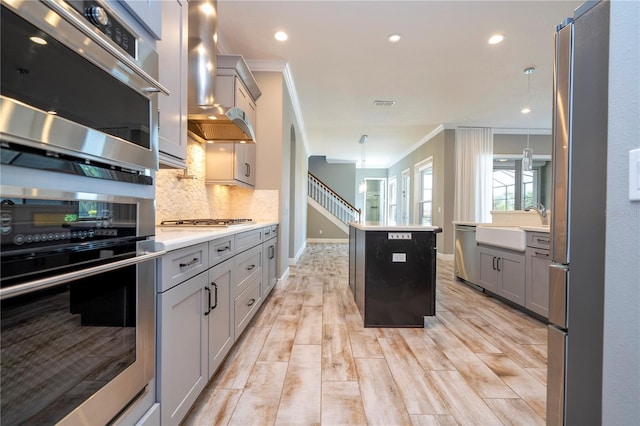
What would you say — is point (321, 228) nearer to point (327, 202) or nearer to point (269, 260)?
point (327, 202)

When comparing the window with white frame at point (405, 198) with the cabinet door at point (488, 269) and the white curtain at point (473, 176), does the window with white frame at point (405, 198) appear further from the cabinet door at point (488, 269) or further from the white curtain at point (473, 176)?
the cabinet door at point (488, 269)

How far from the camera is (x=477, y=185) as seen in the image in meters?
6.31

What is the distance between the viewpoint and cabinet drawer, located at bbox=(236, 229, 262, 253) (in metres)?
2.10

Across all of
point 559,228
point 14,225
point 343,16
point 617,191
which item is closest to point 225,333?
point 14,225

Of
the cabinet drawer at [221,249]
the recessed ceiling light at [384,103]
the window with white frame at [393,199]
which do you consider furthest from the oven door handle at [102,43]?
the window with white frame at [393,199]

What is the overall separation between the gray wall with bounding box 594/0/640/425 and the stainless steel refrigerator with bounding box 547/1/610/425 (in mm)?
72

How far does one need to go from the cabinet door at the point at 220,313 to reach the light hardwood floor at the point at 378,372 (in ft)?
0.62

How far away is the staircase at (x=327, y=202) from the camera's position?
9664mm

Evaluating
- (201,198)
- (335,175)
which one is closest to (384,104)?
(201,198)

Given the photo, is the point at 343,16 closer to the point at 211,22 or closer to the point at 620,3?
the point at 211,22

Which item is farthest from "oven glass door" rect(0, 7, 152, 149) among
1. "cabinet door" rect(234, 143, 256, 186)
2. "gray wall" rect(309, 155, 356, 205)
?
"gray wall" rect(309, 155, 356, 205)

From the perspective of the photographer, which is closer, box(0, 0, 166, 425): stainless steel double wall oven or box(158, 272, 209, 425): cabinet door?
box(0, 0, 166, 425): stainless steel double wall oven

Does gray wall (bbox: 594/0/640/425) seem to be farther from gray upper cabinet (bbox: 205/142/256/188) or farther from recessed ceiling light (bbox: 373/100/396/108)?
recessed ceiling light (bbox: 373/100/396/108)

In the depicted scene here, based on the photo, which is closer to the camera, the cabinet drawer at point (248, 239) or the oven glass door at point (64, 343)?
the oven glass door at point (64, 343)
